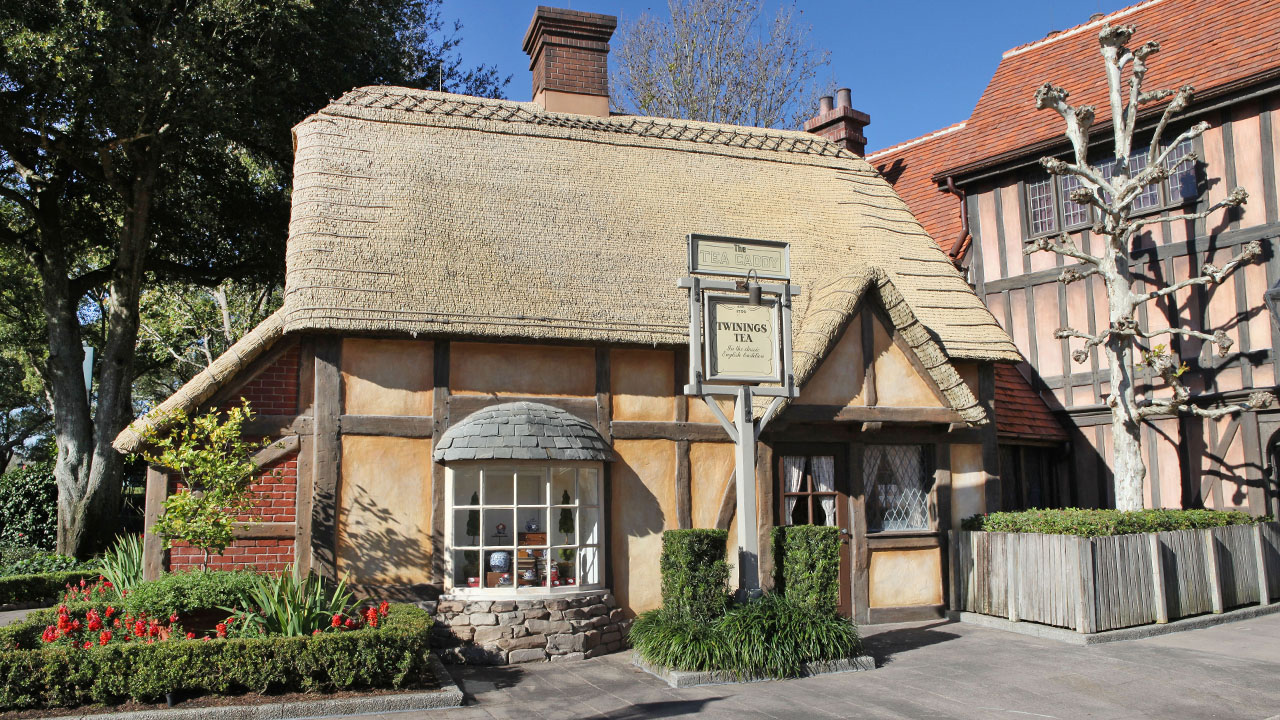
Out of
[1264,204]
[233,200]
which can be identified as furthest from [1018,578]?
[233,200]

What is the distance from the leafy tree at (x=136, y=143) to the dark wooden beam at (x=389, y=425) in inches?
287

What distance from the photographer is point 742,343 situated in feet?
30.2

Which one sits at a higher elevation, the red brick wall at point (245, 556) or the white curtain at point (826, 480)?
the white curtain at point (826, 480)

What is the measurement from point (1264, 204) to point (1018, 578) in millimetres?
6576

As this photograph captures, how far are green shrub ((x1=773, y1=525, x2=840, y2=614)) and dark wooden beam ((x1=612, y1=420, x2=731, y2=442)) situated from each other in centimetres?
204

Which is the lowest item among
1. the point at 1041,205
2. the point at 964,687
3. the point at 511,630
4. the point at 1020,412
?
the point at 964,687

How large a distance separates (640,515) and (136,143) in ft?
36.1

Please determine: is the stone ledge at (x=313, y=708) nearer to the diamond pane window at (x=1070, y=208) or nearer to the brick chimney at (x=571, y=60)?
the brick chimney at (x=571, y=60)

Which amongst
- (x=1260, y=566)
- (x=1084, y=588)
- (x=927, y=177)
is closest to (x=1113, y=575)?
(x=1084, y=588)

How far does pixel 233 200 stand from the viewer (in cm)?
1895

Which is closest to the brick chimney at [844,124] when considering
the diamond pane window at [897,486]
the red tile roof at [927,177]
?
the red tile roof at [927,177]

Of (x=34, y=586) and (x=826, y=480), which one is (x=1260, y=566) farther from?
(x=34, y=586)

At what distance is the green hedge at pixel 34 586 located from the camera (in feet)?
45.3

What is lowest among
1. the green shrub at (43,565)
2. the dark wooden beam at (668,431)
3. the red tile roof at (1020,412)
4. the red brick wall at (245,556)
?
the green shrub at (43,565)
